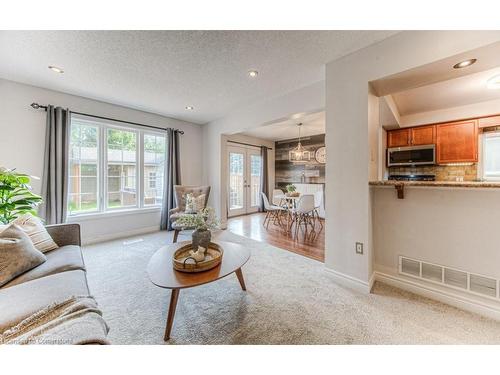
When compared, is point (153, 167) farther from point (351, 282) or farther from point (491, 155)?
point (491, 155)

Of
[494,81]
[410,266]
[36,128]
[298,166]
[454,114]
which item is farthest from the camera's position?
[298,166]

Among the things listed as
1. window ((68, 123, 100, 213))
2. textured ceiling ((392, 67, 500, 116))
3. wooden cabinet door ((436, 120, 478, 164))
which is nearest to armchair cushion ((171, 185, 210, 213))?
window ((68, 123, 100, 213))

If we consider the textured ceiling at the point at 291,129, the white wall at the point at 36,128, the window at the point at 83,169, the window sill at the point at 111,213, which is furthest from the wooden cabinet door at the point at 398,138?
the window at the point at 83,169

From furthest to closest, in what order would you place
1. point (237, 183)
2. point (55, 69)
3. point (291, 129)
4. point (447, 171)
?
point (237, 183) < point (291, 129) < point (447, 171) < point (55, 69)

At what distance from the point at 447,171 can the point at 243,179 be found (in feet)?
15.5

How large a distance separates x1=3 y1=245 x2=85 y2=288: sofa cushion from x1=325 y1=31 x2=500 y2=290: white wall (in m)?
2.46

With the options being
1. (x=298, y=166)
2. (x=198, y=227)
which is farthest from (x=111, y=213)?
(x=298, y=166)

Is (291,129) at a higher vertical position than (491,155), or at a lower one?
higher

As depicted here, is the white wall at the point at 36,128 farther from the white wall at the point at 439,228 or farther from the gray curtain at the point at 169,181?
the white wall at the point at 439,228

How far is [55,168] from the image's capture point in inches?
119

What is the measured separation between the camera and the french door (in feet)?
19.5

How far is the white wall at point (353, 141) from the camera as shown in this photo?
5.78ft

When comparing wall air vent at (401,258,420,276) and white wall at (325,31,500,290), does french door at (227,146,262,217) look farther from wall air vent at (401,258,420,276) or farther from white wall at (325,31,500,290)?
wall air vent at (401,258,420,276)
